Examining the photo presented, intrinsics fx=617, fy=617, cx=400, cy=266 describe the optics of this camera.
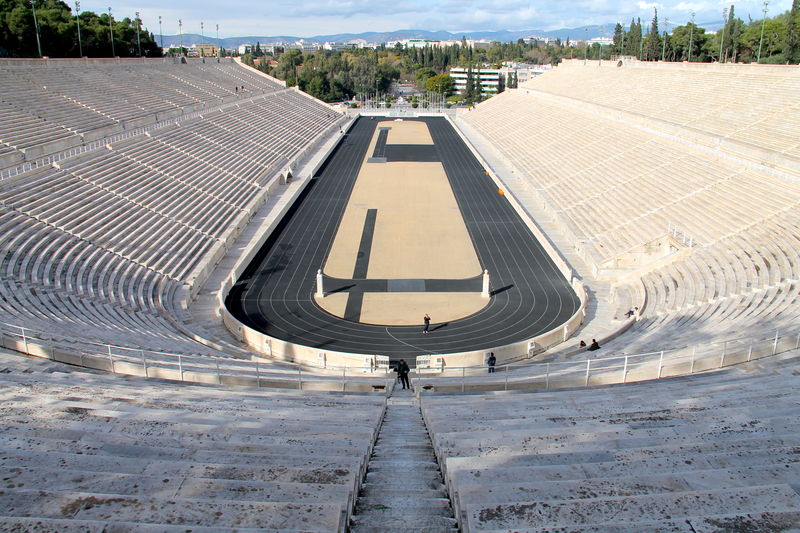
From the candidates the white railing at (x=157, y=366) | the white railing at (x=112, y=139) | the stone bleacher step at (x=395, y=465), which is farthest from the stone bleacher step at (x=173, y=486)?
the white railing at (x=112, y=139)

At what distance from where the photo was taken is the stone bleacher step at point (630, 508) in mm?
4652

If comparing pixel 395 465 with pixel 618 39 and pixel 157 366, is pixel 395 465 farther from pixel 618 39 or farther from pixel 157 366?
pixel 618 39

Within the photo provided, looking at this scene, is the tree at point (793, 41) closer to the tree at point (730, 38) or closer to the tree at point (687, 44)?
the tree at point (730, 38)

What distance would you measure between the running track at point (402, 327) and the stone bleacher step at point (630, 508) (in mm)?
10853

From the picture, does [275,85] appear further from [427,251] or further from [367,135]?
[427,251]

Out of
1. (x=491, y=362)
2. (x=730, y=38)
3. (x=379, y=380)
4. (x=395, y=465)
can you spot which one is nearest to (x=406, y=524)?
(x=395, y=465)

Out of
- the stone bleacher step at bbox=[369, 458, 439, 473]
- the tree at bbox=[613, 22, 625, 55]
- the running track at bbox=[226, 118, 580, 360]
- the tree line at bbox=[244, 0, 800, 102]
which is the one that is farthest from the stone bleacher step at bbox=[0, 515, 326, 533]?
the tree at bbox=[613, 22, 625, 55]

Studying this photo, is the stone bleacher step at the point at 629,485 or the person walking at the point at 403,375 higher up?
the stone bleacher step at the point at 629,485

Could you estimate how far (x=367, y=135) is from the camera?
57.5 metres

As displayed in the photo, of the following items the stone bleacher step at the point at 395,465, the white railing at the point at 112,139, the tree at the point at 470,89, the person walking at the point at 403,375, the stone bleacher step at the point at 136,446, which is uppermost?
the tree at the point at 470,89

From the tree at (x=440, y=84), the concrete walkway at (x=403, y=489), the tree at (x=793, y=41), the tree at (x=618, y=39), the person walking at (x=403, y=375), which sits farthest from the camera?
the tree at (x=440, y=84)

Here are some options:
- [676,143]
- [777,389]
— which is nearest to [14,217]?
[777,389]

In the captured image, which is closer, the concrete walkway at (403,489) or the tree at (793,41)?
the concrete walkway at (403,489)

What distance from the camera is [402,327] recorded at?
684 inches
